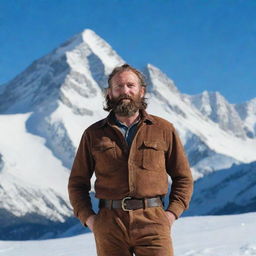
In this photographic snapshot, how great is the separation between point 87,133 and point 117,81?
0.72 m

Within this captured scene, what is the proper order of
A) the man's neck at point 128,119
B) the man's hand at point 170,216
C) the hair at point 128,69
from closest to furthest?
1. the man's hand at point 170,216
2. the man's neck at point 128,119
3. the hair at point 128,69

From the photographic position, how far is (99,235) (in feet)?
24.5

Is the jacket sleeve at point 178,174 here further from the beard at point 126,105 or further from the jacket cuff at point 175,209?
the beard at point 126,105

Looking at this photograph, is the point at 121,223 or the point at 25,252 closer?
the point at 121,223

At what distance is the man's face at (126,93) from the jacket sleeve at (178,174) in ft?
1.91

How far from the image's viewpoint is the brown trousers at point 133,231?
7309 millimetres

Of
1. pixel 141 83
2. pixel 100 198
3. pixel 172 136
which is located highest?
pixel 141 83

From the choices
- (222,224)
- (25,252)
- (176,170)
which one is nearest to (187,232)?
(222,224)

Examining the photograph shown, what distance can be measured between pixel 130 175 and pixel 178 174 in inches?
26.9

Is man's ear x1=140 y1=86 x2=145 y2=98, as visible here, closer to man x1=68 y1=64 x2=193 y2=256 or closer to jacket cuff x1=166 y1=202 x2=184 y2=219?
man x1=68 y1=64 x2=193 y2=256

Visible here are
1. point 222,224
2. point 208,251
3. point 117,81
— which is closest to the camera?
point 117,81

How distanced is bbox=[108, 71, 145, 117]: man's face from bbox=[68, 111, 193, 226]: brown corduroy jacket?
0.18m

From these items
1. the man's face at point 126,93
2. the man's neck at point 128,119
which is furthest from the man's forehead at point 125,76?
the man's neck at point 128,119

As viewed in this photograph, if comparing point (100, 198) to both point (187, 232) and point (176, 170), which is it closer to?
point (176, 170)
